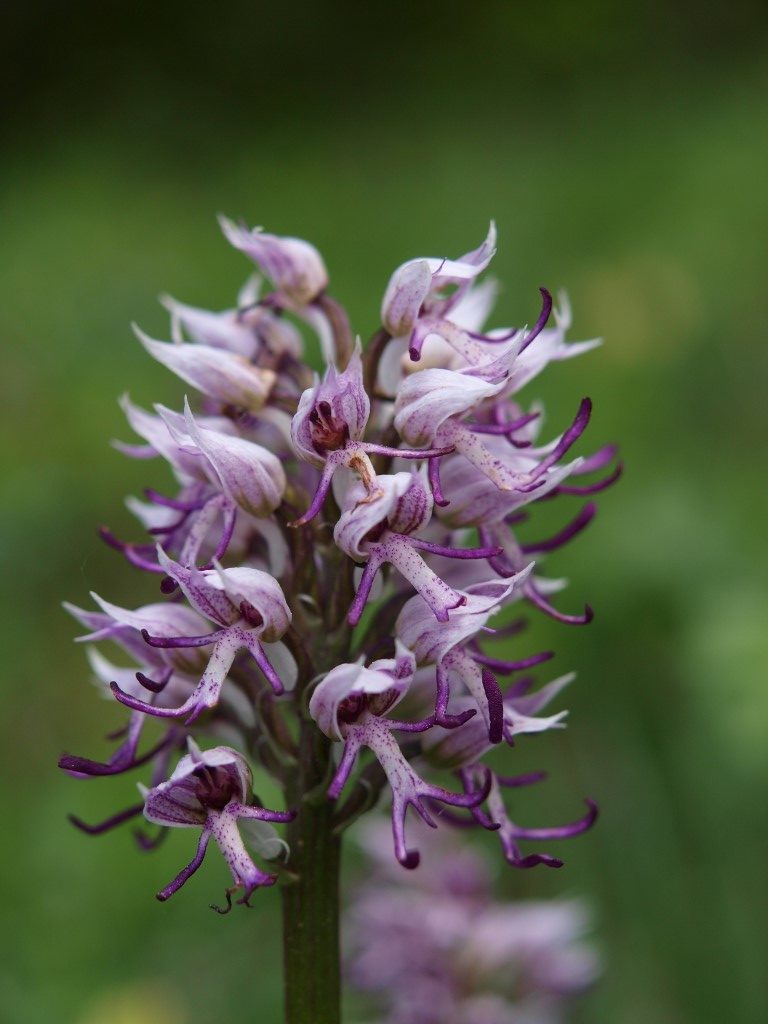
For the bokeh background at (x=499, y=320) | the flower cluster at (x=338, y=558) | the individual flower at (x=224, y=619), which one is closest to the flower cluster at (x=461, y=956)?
the bokeh background at (x=499, y=320)

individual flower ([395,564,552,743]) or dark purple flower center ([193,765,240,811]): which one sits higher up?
individual flower ([395,564,552,743])

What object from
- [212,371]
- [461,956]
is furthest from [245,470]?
[461,956]

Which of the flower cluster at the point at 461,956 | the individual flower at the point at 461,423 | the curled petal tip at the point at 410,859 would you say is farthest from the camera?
the flower cluster at the point at 461,956

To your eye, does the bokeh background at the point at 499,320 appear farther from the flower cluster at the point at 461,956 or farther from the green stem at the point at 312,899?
the green stem at the point at 312,899

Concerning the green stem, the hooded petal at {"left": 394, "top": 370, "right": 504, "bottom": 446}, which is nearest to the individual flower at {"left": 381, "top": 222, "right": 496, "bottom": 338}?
the hooded petal at {"left": 394, "top": 370, "right": 504, "bottom": 446}

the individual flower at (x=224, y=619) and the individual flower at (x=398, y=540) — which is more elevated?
the individual flower at (x=398, y=540)

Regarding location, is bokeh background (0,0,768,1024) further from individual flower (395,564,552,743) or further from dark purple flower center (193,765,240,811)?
individual flower (395,564,552,743)
